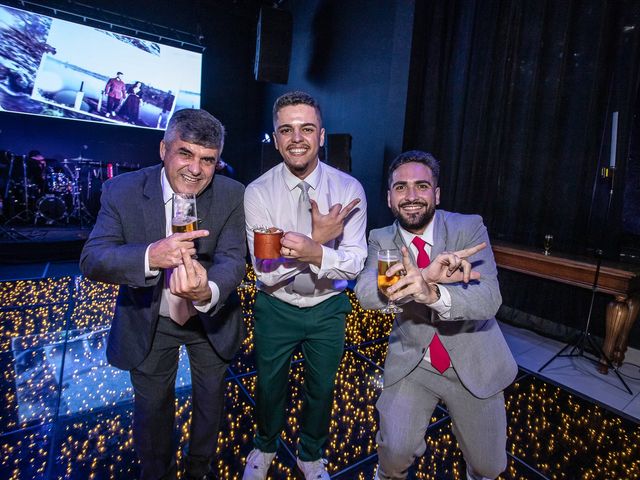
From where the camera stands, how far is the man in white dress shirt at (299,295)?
169 cm

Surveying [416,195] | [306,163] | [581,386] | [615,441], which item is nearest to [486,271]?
[416,195]

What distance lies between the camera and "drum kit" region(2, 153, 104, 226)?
632cm

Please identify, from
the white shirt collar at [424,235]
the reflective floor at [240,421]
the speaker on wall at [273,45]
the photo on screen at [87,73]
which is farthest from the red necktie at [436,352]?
the photo on screen at [87,73]

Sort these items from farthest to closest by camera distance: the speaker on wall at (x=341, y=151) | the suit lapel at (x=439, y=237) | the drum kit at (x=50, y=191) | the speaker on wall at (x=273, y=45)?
1. the drum kit at (x=50, y=191)
2. the speaker on wall at (x=273, y=45)
3. the speaker on wall at (x=341, y=151)
4. the suit lapel at (x=439, y=237)

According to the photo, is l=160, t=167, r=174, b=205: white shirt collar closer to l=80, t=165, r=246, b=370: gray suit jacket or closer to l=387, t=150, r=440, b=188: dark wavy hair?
l=80, t=165, r=246, b=370: gray suit jacket

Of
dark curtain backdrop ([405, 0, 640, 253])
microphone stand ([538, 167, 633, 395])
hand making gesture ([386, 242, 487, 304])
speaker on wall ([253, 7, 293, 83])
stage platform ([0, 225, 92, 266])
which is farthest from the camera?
speaker on wall ([253, 7, 293, 83])

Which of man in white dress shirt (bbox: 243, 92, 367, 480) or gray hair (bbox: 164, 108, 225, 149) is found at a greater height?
gray hair (bbox: 164, 108, 225, 149)

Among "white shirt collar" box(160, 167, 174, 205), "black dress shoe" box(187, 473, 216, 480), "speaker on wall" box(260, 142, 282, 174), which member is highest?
"speaker on wall" box(260, 142, 282, 174)

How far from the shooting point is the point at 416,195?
1.71m

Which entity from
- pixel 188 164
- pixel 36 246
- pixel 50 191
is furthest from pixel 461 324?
pixel 50 191

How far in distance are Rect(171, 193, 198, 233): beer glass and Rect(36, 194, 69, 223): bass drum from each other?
7.04 m

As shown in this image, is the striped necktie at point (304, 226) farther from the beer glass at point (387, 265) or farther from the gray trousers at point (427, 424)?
the gray trousers at point (427, 424)

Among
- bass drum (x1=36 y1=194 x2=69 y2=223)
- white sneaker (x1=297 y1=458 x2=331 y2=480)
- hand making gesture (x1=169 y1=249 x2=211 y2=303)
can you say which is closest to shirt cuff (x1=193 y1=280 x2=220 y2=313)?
hand making gesture (x1=169 y1=249 x2=211 y2=303)

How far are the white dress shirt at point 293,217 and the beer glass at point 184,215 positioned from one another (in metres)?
0.49
